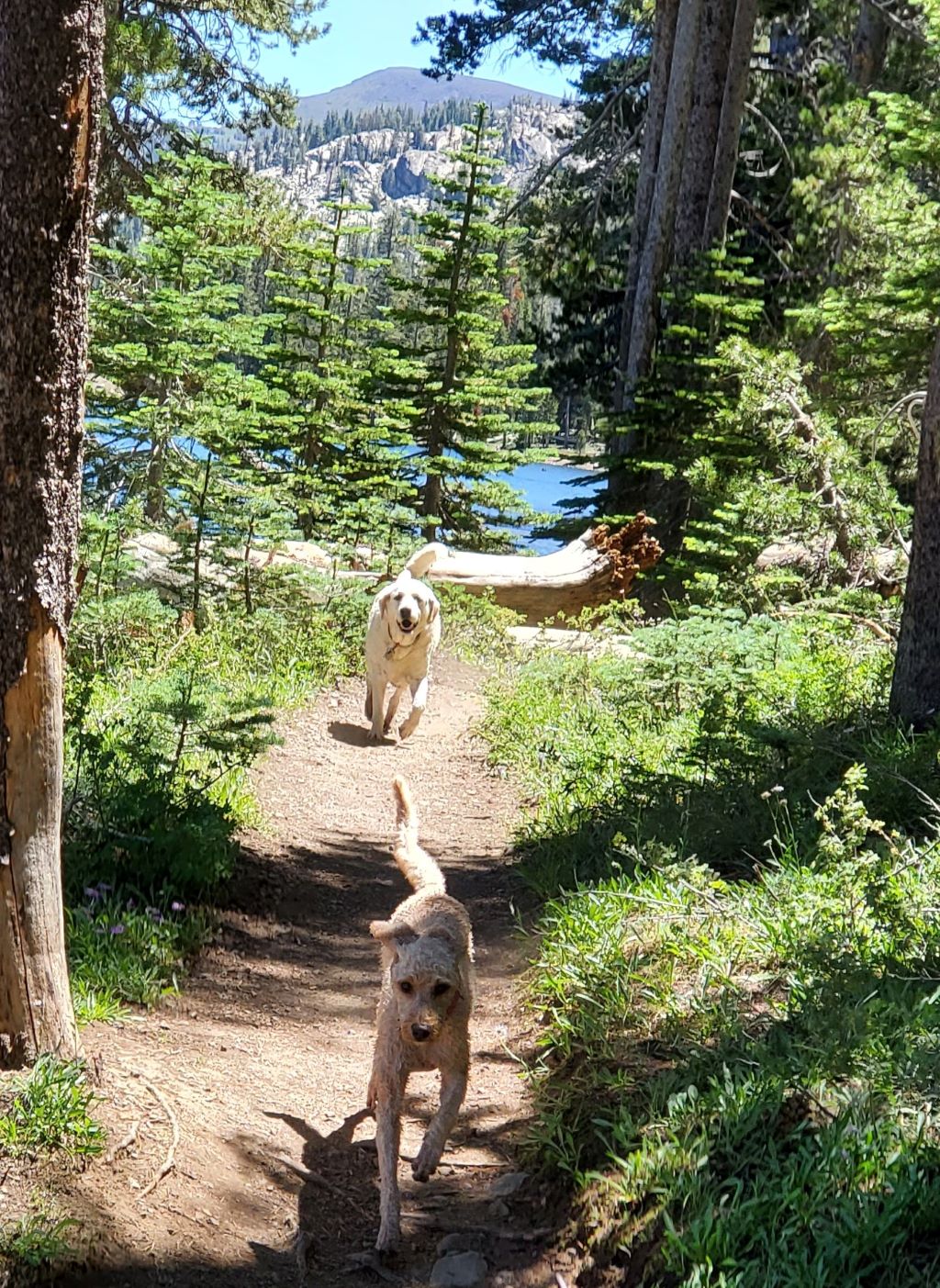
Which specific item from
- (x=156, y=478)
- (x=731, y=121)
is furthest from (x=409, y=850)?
(x=731, y=121)

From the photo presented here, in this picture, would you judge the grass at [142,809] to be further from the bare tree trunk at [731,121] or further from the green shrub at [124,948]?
the bare tree trunk at [731,121]

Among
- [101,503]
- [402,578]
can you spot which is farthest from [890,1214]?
[101,503]

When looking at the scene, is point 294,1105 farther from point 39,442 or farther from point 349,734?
point 349,734

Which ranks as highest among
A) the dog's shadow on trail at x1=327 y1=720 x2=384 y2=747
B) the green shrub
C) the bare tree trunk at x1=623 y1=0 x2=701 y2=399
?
the bare tree trunk at x1=623 y1=0 x2=701 y2=399

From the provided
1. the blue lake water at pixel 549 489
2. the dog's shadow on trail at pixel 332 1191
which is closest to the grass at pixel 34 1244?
the dog's shadow on trail at pixel 332 1191

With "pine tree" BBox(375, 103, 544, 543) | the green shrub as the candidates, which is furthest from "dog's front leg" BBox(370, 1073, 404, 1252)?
"pine tree" BBox(375, 103, 544, 543)

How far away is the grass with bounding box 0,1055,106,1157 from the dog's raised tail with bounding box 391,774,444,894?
1.76m

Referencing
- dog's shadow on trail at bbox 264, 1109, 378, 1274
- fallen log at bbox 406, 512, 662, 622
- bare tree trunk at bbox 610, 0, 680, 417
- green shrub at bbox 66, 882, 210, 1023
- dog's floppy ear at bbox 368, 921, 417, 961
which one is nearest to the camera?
dog's shadow on trail at bbox 264, 1109, 378, 1274

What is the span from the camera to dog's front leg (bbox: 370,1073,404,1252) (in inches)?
161

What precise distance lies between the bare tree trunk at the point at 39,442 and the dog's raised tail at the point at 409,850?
1.71 meters

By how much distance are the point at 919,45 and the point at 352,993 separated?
19.9m

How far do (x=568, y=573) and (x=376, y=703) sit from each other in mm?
5685

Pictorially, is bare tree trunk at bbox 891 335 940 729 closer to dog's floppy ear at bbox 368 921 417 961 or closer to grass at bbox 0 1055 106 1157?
dog's floppy ear at bbox 368 921 417 961

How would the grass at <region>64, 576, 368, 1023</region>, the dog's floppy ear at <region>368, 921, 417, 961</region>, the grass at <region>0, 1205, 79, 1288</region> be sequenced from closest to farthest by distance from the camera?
the grass at <region>0, 1205, 79, 1288</region> < the dog's floppy ear at <region>368, 921, 417, 961</region> < the grass at <region>64, 576, 368, 1023</region>
